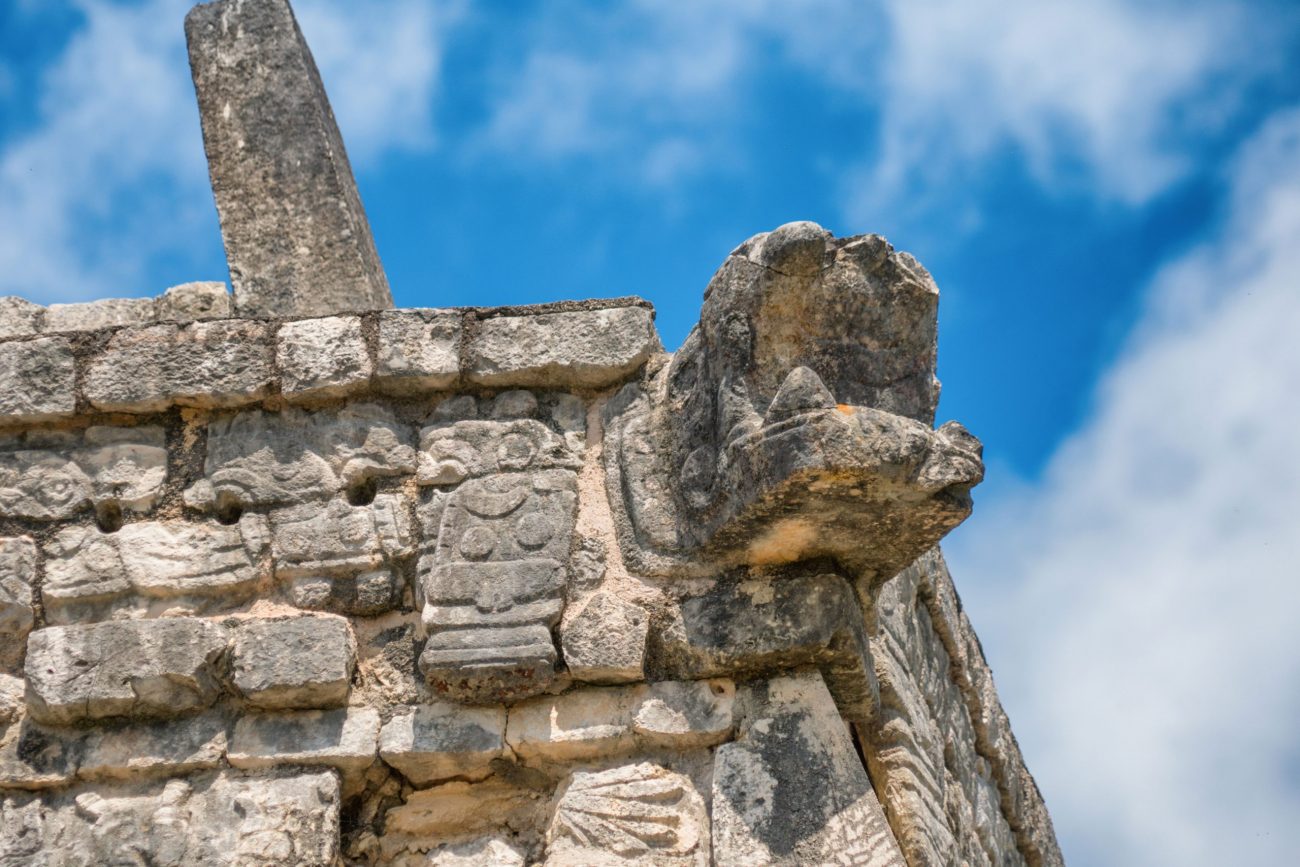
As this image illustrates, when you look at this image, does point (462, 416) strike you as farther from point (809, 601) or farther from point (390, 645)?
point (809, 601)

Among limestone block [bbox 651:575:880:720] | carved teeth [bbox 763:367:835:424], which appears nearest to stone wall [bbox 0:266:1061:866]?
limestone block [bbox 651:575:880:720]

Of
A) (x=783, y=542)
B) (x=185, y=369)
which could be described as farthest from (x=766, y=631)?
(x=185, y=369)

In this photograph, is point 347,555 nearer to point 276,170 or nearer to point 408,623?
point 408,623

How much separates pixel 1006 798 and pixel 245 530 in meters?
3.43

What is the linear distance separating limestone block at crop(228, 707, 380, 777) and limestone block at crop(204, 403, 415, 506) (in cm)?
58

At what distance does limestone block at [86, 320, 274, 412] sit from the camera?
4.44 metres

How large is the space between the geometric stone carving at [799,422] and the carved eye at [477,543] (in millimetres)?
347

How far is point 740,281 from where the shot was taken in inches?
162

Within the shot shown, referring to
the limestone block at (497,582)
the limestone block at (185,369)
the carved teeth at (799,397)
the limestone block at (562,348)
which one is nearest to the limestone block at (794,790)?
the limestone block at (497,582)

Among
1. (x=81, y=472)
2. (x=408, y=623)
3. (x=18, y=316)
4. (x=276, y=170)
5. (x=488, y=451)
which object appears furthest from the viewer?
(x=276, y=170)

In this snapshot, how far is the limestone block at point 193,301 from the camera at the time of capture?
17.9 feet

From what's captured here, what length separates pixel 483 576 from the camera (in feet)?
13.5

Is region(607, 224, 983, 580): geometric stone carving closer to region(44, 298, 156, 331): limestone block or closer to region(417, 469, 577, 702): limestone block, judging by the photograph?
region(417, 469, 577, 702): limestone block

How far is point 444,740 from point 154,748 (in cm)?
72
